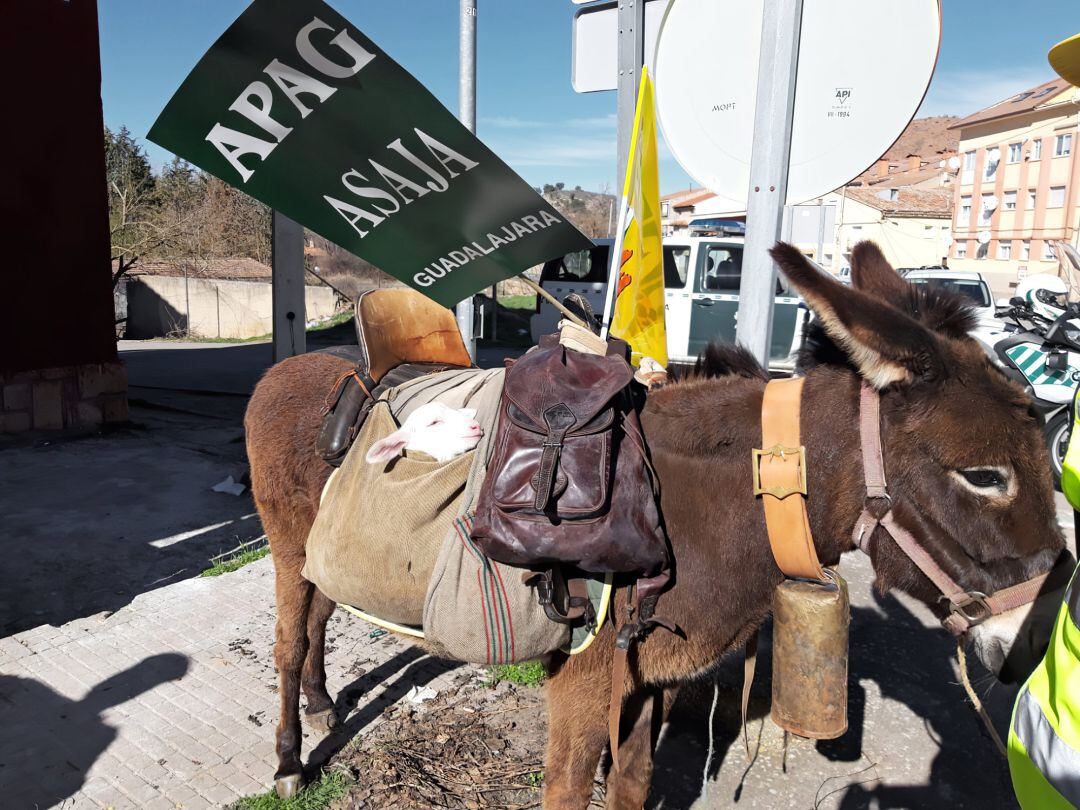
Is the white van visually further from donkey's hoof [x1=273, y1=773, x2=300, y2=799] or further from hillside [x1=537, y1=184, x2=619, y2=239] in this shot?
hillside [x1=537, y1=184, x2=619, y2=239]

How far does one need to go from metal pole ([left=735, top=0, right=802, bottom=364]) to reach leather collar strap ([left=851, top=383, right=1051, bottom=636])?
4.80 ft

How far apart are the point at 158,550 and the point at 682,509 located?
4562 millimetres

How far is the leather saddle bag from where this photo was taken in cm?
173

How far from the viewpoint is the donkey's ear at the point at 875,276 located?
1.91 meters

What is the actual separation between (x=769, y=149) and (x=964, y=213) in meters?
48.1

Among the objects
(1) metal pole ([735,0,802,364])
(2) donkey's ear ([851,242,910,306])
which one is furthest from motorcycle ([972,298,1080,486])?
(2) donkey's ear ([851,242,910,306])

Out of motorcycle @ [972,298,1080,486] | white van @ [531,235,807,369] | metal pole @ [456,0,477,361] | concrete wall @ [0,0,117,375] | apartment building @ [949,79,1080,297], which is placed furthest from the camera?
apartment building @ [949,79,1080,297]

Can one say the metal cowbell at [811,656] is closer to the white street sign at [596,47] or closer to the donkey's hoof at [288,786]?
the donkey's hoof at [288,786]

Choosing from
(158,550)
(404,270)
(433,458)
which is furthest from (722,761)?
(158,550)

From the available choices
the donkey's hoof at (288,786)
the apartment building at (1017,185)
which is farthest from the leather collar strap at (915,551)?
the apartment building at (1017,185)

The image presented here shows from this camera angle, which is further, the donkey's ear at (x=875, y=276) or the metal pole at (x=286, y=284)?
the metal pole at (x=286, y=284)

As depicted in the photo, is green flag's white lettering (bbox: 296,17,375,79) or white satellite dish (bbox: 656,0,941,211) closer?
green flag's white lettering (bbox: 296,17,375,79)

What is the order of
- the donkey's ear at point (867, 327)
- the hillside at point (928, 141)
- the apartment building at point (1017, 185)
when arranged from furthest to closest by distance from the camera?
the hillside at point (928, 141) → the apartment building at point (1017, 185) → the donkey's ear at point (867, 327)

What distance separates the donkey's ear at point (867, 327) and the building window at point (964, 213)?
4843 cm
